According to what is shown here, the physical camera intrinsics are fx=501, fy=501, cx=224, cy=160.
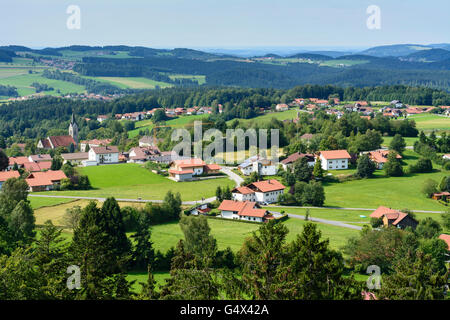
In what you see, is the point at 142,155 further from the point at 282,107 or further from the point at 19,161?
the point at 282,107

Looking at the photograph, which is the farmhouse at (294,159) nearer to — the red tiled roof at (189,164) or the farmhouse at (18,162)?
the red tiled roof at (189,164)

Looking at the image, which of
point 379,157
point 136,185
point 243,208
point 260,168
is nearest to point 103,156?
point 136,185

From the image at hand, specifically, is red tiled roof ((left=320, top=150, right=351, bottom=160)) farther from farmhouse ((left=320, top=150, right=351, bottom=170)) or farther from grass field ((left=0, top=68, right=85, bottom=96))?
grass field ((left=0, top=68, right=85, bottom=96))

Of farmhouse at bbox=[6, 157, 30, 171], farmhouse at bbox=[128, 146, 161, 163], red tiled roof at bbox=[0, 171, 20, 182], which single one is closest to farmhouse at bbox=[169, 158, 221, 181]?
farmhouse at bbox=[128, 146, 161, 163]

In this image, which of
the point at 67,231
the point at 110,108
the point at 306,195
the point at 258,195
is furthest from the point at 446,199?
the point at 110,108
